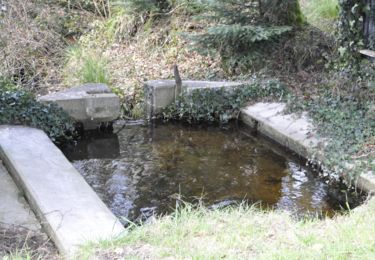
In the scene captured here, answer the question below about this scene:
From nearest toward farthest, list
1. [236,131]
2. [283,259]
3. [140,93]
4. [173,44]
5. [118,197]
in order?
[283,259] → [118,197] → [236,131] → [140,93] → [173,44]

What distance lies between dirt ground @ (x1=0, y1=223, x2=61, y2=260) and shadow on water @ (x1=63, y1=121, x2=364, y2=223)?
1093 millimetres

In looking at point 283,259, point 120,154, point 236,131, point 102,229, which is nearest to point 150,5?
point 236,131

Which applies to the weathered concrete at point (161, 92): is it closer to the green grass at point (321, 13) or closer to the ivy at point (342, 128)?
the ivy at point (342, 128)

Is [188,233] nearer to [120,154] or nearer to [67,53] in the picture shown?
[120,154]

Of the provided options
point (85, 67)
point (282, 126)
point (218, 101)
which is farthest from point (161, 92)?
point (282, 126)

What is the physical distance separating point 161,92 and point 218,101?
2.68ft

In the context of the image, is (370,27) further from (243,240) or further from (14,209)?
(14,209)

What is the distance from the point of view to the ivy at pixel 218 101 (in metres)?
7.40

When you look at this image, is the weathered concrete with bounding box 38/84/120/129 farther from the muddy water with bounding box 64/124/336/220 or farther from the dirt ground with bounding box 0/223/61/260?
the dirt ground with bounding box 0/223/61/260

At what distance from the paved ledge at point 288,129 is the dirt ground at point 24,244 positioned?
112 inches

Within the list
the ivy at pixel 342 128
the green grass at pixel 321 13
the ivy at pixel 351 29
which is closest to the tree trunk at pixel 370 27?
the ivy at pixel 351 29

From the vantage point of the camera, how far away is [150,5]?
395 inches

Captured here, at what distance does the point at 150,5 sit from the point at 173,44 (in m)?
0.95

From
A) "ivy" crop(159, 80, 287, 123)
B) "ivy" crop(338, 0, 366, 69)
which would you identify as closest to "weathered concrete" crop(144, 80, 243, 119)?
"ivy" crop(159, 80, 287, 123)
